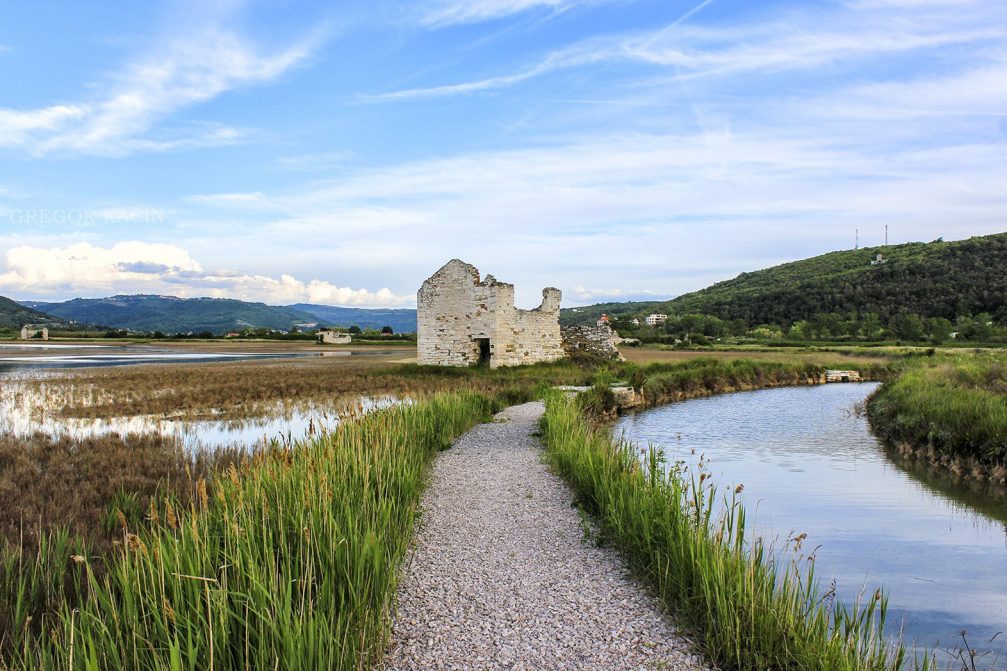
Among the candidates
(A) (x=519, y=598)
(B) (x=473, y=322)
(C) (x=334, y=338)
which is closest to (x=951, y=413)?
(A) (x=519, y=598)

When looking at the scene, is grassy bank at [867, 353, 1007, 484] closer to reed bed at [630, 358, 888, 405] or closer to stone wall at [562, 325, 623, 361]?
reed bed at [630, 358, 888, 405]

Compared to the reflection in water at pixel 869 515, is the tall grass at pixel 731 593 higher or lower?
higher

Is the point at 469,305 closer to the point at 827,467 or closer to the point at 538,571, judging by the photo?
the point at 827,467

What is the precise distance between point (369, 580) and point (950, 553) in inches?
283

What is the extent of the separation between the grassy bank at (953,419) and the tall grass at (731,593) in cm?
699

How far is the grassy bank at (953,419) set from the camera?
461 inches

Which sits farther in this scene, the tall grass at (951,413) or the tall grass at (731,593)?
the tall grass at (951,413)

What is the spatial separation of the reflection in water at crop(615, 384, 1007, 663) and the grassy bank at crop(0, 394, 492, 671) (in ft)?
14.5

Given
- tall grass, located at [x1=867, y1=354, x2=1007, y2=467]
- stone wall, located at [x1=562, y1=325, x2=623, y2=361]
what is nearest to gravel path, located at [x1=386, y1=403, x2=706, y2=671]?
tall grass, located at [x1=867, y1=354, x2=1007, y2=467]

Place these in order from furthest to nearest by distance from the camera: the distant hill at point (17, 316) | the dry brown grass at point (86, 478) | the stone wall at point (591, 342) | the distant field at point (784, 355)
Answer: the distant hill at point (17, 316)
the distant field at point (784, 355)
the stone wall at point (591, 342)
the dry brown grass at point (86, 478)

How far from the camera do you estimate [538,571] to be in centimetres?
578

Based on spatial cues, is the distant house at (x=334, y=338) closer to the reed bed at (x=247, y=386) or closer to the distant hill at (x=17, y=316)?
the reed bed at (x=247, y=386)

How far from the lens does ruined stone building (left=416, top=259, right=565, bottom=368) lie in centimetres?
2650

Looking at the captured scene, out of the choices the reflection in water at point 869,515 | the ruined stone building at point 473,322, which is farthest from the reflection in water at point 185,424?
the ruined stone building at point 473,322
